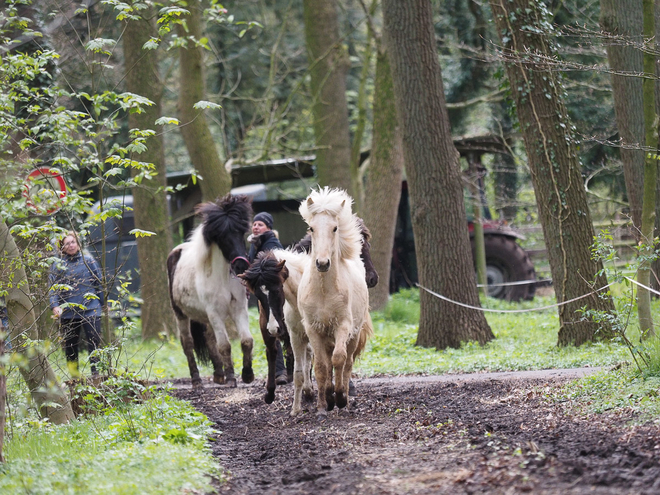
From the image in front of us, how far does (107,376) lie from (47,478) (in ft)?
10.7

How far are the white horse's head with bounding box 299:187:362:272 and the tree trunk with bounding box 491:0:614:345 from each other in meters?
3.92

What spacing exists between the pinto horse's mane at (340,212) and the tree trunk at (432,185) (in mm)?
4553

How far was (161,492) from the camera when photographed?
15.7 feet

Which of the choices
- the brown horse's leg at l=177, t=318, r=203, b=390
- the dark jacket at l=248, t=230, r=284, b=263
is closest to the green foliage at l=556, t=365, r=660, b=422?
the dark jacket at l=248, t=230, r=284, b=263

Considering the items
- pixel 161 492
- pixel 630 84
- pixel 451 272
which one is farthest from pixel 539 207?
pixel 161 492

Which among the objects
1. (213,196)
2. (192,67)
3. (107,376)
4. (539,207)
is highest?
(192,67)

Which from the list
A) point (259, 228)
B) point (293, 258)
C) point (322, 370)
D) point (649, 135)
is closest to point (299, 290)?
point (293, 258)

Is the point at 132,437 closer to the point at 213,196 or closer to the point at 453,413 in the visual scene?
the point at 453,413

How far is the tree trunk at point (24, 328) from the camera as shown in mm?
7074

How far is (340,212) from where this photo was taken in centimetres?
786

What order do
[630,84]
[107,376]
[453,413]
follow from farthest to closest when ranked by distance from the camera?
1. [630,84]
2. [107,376]
3. [453,413]

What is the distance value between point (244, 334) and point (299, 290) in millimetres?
2215

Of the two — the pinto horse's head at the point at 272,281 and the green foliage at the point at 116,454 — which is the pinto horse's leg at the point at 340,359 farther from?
the green foliage at the point at 116,454

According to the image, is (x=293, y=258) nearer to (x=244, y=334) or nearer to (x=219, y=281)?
(x=244, y=334)
